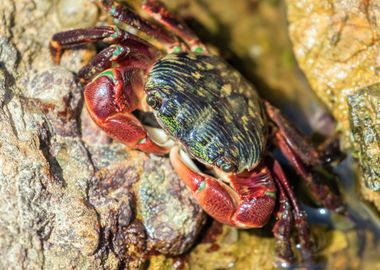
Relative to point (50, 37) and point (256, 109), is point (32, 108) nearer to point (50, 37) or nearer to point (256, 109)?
point (50, 37)

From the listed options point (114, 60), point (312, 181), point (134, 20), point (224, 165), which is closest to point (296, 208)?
point (312, 181)

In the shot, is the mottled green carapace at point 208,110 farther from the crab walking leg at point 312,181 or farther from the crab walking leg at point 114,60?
the crab walking leg at point 312,181

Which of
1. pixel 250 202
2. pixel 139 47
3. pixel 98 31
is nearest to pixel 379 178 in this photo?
pixel 250 202

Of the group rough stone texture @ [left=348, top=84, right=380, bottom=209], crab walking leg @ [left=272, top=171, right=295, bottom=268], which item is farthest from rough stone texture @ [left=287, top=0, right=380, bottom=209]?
crab walking leg @ [left=272, top=171, right=295, bottom=268]

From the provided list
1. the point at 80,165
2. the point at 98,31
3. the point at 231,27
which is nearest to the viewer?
the point at 80,165

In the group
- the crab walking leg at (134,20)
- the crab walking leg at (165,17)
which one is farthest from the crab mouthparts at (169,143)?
the crab walking leg at (165,17)

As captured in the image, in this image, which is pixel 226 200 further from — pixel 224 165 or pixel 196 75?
pixel 196 75
